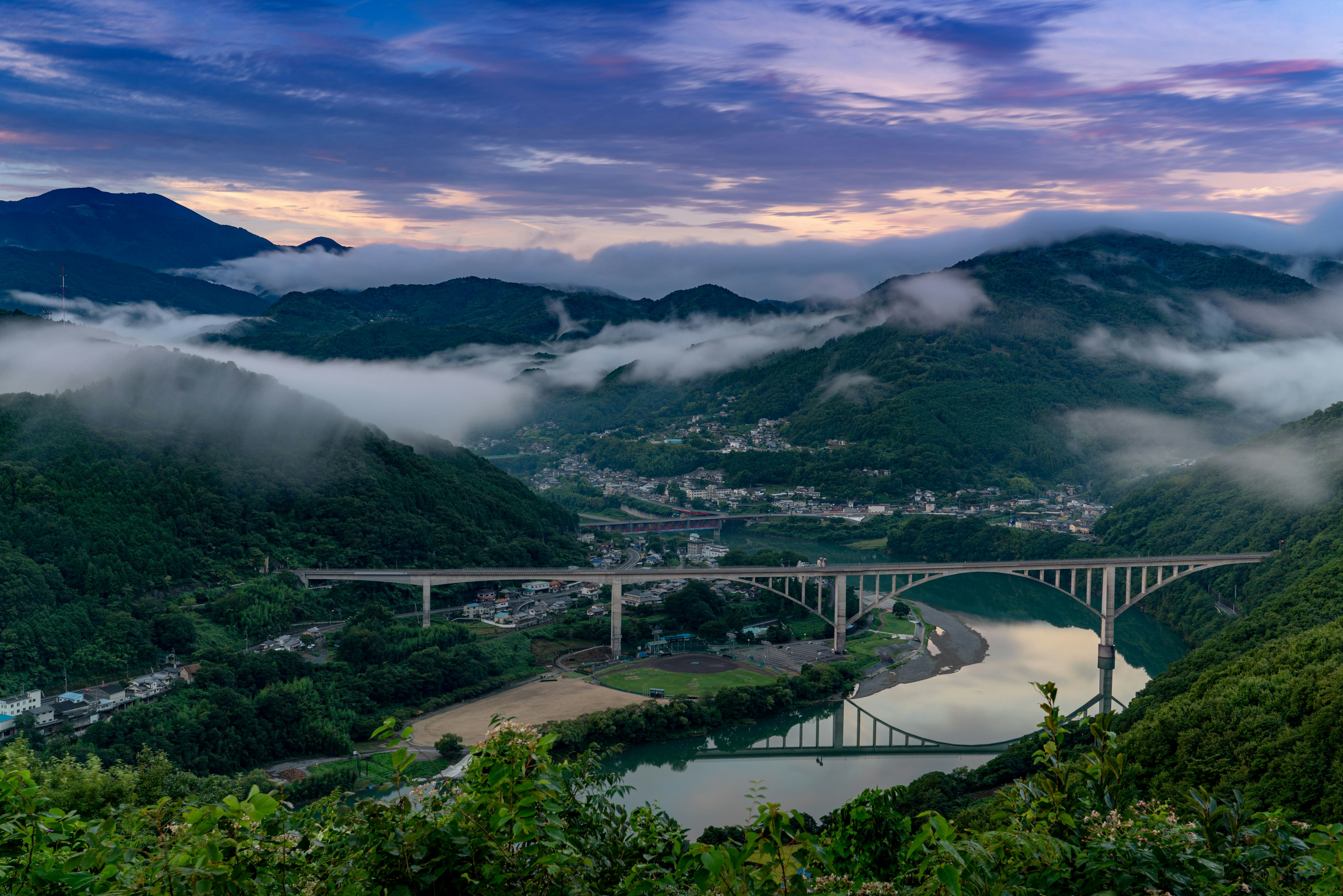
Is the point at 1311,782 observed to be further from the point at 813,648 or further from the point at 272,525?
the point at 272,525

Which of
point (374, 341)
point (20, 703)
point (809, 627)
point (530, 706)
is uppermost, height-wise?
point (374, 341)

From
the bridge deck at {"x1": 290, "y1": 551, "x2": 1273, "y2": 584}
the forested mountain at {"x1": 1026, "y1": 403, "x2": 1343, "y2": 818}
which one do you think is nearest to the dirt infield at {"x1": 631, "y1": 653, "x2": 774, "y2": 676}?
the bridge deck at {"x1": 290, "y1": 551, "x2": 1273, "y2": 584}

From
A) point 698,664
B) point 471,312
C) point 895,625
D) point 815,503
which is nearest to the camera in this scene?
point 698,664

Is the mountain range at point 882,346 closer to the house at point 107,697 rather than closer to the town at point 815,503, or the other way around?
the town at point 815,503

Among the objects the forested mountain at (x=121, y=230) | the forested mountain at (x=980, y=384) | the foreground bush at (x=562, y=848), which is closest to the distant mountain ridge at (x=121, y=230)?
the forested mountain at (x=121, y=230)

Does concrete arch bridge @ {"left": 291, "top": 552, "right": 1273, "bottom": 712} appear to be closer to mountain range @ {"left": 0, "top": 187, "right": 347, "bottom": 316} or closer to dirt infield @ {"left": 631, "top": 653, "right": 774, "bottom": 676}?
dirt infield @ {"left": 631, "top": 653, "right": 774, "bottom": 676}

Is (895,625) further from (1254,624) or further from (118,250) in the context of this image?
(118,250)

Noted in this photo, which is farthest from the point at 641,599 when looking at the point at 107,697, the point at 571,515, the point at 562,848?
the point at 562,848
